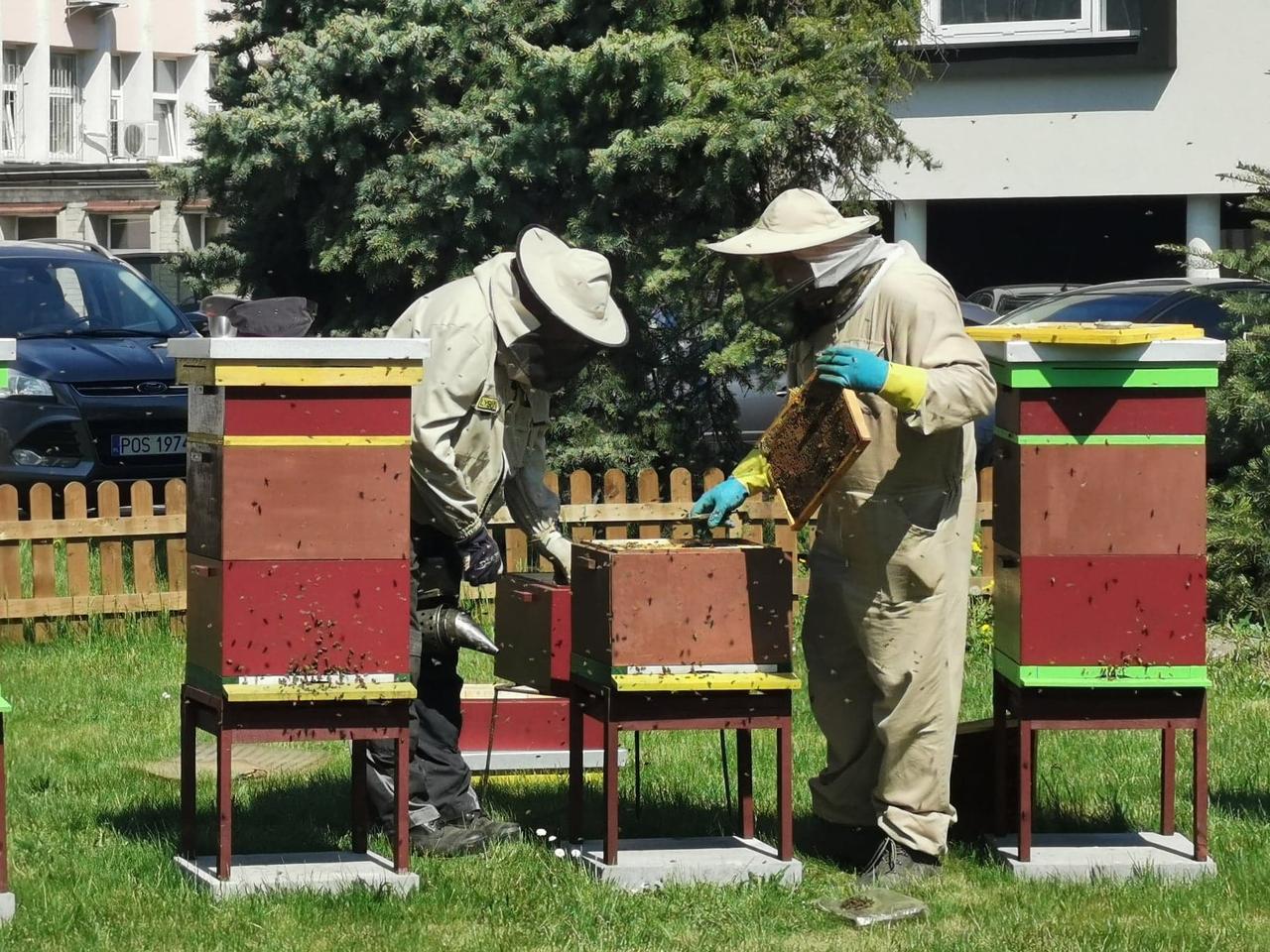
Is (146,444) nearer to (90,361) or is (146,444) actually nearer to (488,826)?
(90,361)

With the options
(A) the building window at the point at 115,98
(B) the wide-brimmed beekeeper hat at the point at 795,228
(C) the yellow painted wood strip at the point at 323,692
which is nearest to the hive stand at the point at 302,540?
(C) the yellow painted wood strip at the point at 323,692

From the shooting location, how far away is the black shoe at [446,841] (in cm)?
566

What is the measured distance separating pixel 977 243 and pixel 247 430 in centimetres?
1787

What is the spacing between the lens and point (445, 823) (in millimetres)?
5832

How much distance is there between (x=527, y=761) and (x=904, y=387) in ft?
7.99

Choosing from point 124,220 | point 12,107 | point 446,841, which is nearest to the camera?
point 446,841

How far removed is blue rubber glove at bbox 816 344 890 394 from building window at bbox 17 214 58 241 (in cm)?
3101

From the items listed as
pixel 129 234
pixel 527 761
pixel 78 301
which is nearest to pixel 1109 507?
pixel 527 761

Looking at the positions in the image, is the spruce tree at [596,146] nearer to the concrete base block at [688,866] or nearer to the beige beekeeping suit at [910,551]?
the beige beekeeping suit at [910,551]

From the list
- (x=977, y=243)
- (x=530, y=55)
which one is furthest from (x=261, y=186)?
(x=977, y=243)

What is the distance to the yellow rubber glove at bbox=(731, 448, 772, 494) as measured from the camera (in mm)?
5660

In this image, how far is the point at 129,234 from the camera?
3497cm

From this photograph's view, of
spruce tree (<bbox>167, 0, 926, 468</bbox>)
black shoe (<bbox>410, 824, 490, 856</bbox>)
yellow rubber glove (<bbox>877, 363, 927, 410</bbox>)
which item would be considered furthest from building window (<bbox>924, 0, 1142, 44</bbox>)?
black shoe (<bbox>410, 824, 490, 856</bbox>)

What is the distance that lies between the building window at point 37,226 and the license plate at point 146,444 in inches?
963
